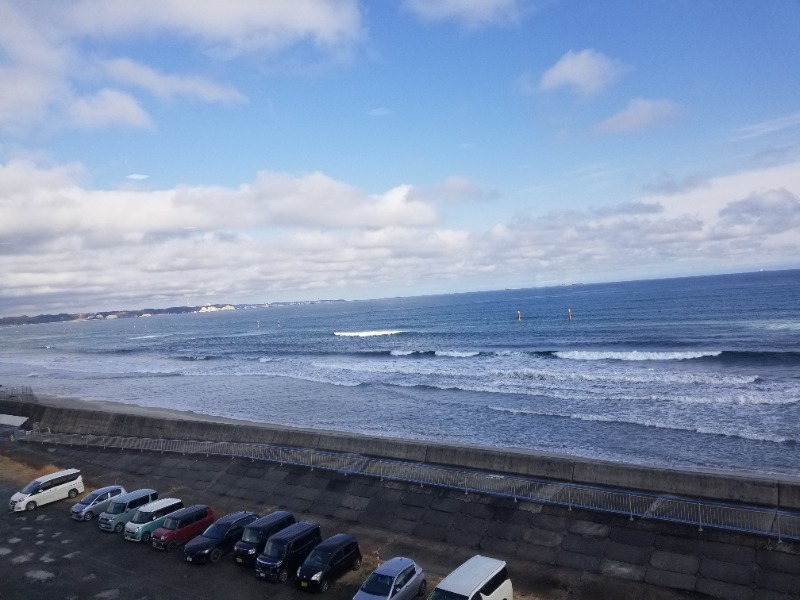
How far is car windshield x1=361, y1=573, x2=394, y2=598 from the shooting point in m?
11.0

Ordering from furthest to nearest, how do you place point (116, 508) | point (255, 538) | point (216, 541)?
1. point (116, 508)
2. point (216, 541)
3. point (255, 538)

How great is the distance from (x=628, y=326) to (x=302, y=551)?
7470 cm

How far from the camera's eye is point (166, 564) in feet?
46.3

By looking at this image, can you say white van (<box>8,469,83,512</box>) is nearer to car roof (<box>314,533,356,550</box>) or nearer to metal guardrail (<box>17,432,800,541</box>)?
metal guardrail (<box>17,432,800,541</box>)

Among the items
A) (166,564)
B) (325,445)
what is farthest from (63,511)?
(325,445)

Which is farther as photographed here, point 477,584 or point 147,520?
point 147,520

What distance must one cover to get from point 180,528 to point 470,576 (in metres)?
8.80

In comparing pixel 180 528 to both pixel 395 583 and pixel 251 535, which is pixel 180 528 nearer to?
pixel 251 535

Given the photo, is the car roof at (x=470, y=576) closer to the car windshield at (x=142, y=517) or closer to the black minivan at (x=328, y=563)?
the black minivan at (x=328, y=563)

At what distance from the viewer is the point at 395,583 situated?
11062 mm

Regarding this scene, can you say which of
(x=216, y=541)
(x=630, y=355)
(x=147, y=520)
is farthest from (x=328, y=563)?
(x=630, y=355)

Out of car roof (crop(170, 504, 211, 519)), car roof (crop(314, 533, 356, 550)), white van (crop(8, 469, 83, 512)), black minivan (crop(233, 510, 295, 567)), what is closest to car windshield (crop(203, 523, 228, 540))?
black minivan (crop(233, 510, 295, 567))

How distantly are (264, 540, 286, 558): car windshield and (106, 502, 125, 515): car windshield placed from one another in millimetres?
6311

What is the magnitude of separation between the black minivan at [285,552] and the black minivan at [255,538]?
0.41 metres
